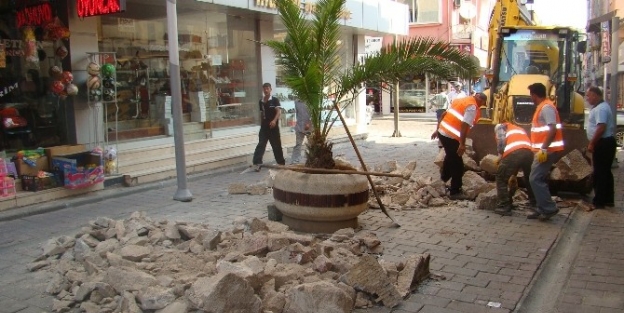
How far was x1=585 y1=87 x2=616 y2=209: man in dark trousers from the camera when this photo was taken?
830cm

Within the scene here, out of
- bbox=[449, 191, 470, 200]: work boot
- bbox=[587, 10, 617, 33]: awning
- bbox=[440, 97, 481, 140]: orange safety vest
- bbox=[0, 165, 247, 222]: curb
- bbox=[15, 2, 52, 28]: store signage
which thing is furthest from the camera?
bbox=[587, 10, 617, 33]: awning

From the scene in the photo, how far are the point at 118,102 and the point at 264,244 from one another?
294 inches

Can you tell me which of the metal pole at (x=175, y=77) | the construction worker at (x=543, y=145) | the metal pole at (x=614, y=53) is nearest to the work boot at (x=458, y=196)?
the construction worker at (x=543, y=145)

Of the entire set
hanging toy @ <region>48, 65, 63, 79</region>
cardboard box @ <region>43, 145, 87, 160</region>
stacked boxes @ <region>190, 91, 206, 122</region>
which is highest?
hanging toy @ <region>48, 65, 63, 79</region>

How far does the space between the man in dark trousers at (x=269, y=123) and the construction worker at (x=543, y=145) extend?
5.62 metres

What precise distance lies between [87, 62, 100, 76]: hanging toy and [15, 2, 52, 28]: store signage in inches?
38.1

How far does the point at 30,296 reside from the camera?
508 cm

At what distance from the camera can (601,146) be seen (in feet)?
27.6

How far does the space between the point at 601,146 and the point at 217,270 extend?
622 cm

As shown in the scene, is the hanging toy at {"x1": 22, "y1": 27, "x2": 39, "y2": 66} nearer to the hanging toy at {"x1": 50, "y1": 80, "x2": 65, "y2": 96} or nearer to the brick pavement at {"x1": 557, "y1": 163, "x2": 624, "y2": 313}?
the hanging toy at {"x1": 50, "y1": 80, "x2": 65, "y2": 96}

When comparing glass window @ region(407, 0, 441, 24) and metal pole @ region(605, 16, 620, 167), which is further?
glass window @ region(407, 0, 441, 24)

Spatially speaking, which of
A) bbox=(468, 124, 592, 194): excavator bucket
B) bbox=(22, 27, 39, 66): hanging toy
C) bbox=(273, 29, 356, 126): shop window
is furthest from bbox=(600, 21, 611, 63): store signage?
bbox=(22, 27, 39, 66): hanging toy

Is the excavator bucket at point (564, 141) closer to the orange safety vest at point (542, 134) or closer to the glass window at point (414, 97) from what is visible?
the orange safety vest at point (542, 134)

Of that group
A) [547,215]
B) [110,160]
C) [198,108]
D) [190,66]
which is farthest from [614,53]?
[110,160]
